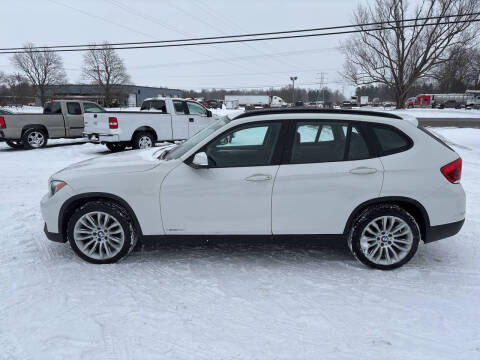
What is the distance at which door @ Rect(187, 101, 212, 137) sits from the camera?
1246 cm

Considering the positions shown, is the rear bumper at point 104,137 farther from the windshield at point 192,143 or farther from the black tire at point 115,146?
the windshield at point 192,143

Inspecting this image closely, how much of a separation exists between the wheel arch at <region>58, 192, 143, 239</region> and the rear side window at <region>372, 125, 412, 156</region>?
8.94ft

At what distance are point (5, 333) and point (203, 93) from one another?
13546 cm

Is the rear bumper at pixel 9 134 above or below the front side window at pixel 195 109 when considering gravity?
below

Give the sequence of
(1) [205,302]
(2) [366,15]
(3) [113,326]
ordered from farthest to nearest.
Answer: (2) [366,15]
(1) [205,302]
(3) [113,326]

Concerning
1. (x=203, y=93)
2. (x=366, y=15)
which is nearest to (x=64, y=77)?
(x=366, y=15)

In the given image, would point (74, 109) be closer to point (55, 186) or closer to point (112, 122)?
point (112, 122)

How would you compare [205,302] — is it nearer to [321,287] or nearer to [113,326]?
[113,326]

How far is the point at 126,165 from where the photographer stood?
3797mm

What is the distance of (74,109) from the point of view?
13.9 metres

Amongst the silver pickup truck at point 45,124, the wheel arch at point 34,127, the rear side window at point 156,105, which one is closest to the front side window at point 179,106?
the rear side window at point 156,105

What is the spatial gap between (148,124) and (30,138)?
16.2 ft

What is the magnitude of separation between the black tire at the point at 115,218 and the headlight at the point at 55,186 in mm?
307

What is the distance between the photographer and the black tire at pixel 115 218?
146 inches
